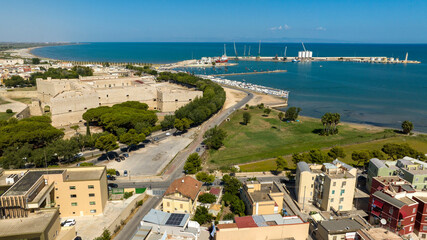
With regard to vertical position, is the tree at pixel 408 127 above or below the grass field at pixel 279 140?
above

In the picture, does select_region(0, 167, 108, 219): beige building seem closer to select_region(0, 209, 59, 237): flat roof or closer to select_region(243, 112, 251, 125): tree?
select_region(0, 209, 59, 237): flat roof

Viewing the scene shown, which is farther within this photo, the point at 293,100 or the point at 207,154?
the point at 293,100

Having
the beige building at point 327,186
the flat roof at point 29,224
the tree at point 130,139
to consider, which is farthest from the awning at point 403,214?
the tree at point 130,139

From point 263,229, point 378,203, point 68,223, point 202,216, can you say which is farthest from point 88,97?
point 378,203

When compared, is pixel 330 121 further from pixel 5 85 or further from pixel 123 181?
pixel 5 85

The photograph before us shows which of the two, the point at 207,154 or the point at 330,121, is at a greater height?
the point at 330,121

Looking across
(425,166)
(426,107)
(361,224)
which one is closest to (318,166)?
(361,224)

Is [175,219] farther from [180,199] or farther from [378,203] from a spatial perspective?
[378,203]

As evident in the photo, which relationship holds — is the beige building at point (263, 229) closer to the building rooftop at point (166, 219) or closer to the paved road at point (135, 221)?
the building rooftop at point (166, 219)
